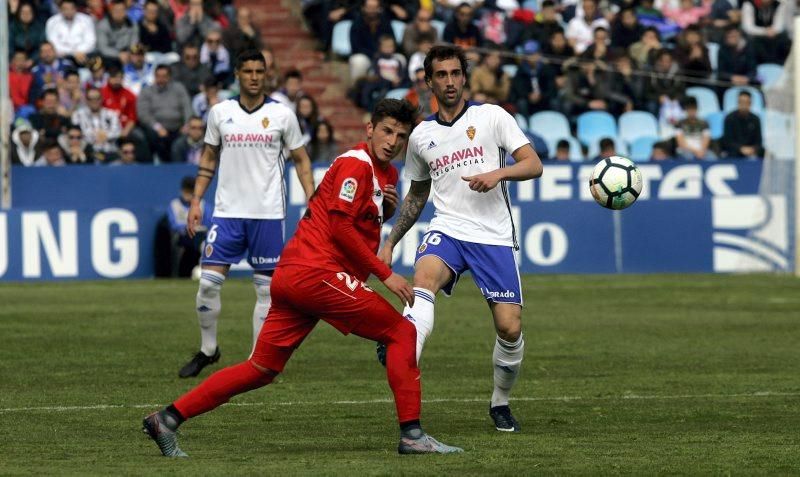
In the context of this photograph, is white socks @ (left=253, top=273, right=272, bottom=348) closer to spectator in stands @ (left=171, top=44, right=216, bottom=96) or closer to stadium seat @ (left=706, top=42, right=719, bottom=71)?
spectator in stands @ (left=171, top=44, right=216, bottom=96)

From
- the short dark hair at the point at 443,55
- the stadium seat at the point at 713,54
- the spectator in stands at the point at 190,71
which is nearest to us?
the short dark hair at the point at 443,55

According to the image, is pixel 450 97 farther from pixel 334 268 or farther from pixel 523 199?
pixel 523 199

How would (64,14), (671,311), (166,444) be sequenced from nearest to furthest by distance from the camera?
1. (166,444)
2. (671,311)
3. (64,14)

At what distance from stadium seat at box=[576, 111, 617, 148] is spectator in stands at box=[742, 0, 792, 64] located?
3718mm

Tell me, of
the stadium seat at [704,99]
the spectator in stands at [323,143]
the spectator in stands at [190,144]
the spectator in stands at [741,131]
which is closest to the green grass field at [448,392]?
the spectator in stands at [190,144]

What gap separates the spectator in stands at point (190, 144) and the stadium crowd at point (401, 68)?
0.10ft

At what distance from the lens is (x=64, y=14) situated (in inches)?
1025

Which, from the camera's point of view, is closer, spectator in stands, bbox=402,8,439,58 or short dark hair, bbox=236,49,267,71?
short dark hair, bbox=236,49,267,71

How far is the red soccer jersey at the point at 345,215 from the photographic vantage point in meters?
8.37

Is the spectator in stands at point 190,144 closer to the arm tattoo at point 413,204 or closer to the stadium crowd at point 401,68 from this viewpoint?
the stadium crowd at point 401,68

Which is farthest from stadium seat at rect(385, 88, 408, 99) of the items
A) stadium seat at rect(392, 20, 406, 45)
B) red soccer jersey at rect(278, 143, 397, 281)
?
red soccer jersey at rect(278, 143, 397, 281)

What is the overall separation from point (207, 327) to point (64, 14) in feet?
47.2

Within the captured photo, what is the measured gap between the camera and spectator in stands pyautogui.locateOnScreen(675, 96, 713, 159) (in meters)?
26.5

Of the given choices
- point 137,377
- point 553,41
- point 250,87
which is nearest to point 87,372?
point 137,377
